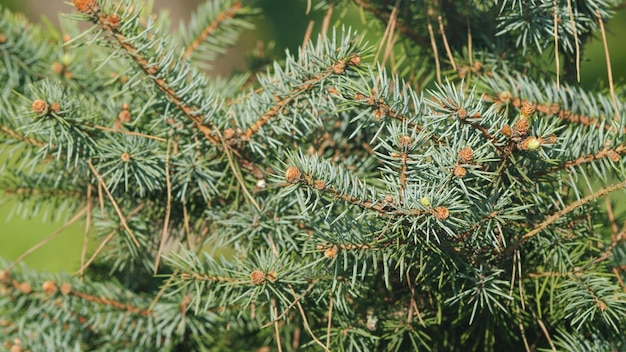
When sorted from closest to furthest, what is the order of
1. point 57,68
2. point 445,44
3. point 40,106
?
point 40,106 < point 445,44 < point 57,68

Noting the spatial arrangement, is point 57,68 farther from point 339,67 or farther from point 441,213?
point 441,213

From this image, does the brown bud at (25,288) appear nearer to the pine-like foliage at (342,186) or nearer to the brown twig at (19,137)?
the pine-like foliage at (342,186)

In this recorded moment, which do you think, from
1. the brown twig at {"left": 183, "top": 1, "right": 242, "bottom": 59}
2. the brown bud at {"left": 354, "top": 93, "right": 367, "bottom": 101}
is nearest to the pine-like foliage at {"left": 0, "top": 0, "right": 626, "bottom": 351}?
the brown bud at {"left": 354, "top": 93, "right": 367, "bottom": 101}

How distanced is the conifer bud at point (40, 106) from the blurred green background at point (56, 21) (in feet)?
3.38

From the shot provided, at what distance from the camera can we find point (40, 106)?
0.59m

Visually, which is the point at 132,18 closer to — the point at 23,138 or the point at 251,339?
the point at 23,138

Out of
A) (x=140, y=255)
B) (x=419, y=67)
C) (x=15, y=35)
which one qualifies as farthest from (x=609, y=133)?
(x=15, y=35)

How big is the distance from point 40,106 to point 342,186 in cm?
28

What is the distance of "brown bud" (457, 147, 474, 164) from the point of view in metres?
0.50

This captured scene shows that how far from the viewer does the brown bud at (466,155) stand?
0.50 metres

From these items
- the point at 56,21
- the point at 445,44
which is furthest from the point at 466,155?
the point at 56,21

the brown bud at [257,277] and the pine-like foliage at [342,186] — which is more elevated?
the pine-like foliage at [342,186]

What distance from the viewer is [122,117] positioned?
0.69 meters

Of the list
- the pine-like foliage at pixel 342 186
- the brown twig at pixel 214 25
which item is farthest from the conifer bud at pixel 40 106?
the brown twig at pixel 214 25
